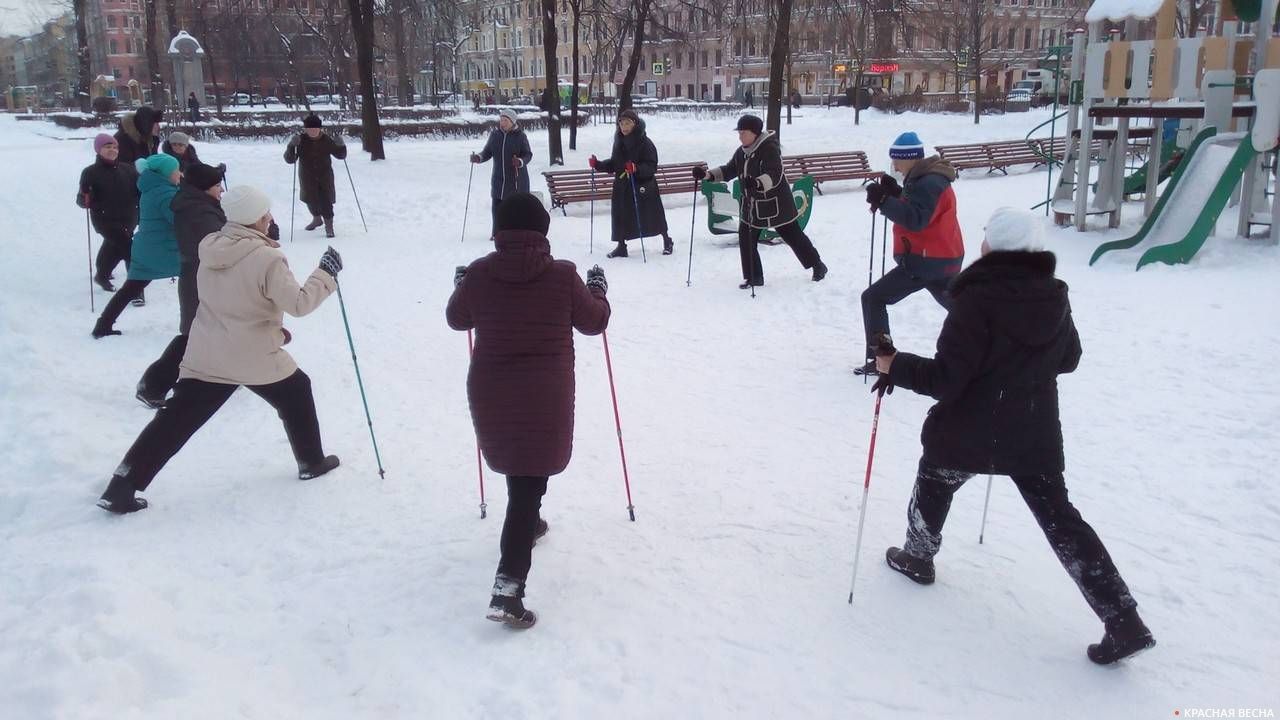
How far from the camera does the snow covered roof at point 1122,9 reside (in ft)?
32.5

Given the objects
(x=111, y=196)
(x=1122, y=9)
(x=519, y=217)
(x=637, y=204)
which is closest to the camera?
(x=519, y=217)

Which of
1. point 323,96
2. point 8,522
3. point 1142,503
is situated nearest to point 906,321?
point 1142,503

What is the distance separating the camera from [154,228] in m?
7.48

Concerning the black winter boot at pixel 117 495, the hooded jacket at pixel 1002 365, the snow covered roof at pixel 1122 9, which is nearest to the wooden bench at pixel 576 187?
the snow covered roof at pixel 1122 9

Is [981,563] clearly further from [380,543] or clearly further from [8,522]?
[8,522]

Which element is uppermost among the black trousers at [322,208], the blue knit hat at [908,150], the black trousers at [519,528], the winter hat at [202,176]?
the blue knit hat at [908,150]

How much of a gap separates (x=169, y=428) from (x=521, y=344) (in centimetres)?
224

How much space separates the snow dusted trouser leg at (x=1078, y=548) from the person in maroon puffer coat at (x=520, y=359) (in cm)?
169

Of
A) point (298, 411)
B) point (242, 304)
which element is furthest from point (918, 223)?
point (242, 304)

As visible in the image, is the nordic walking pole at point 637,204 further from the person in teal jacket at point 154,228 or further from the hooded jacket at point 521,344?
the hooded jacket at point 521,344

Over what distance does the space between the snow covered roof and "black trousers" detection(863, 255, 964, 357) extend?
6.00 meters

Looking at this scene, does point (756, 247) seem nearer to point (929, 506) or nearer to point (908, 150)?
point (908, 150)

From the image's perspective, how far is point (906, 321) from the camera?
780cm

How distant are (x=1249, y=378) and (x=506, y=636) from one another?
5217 millimetres
